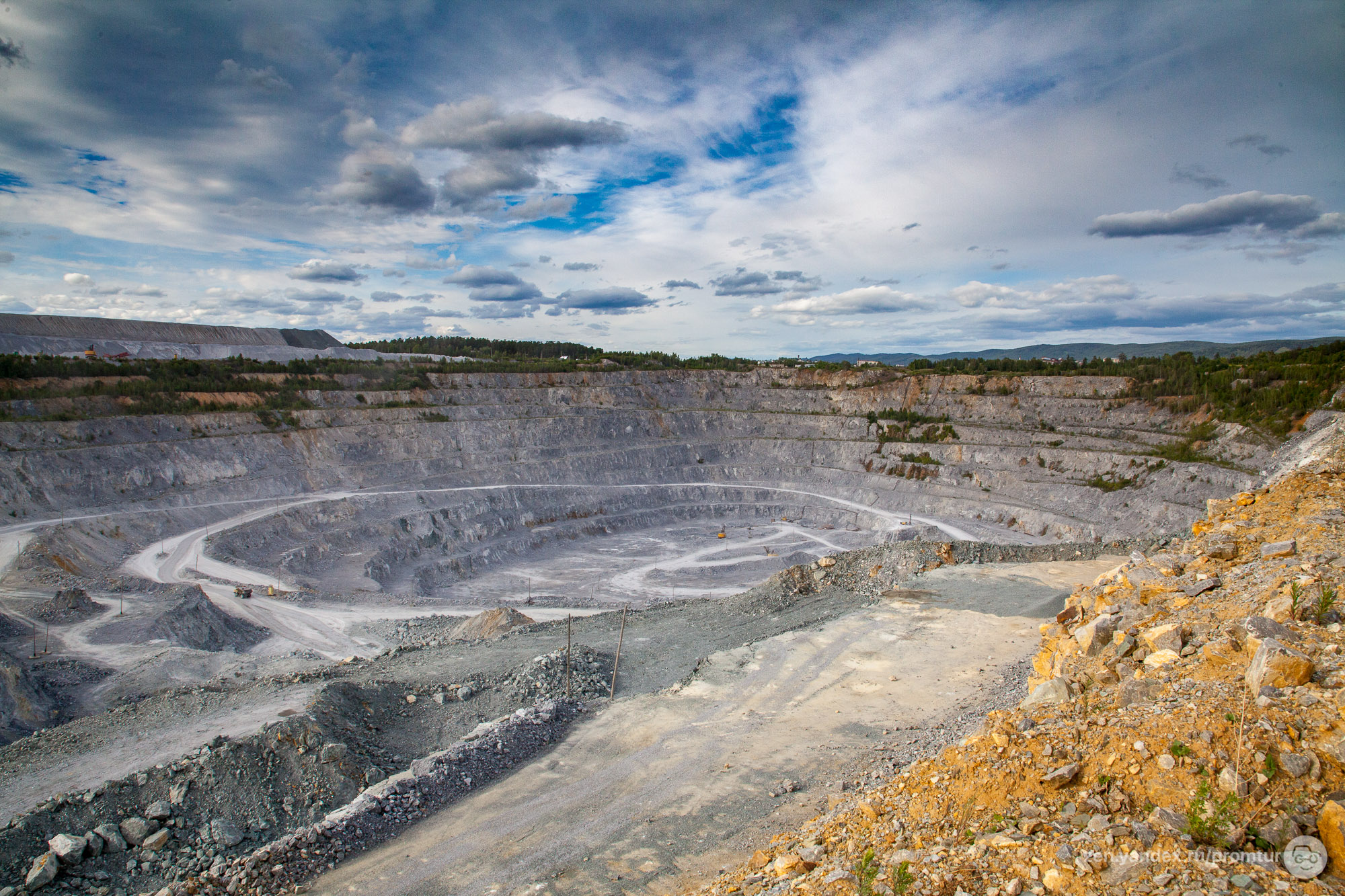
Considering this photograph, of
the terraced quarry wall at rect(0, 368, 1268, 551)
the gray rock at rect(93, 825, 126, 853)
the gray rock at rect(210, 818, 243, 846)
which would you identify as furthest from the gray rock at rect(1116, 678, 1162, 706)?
the terraced quarry wall at rect(0, 368, 1268, 551)

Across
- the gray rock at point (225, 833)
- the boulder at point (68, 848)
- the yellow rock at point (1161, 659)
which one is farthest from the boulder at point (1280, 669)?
the boulder at point (68, 848)

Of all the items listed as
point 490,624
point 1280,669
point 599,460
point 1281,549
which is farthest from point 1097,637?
point 599,460

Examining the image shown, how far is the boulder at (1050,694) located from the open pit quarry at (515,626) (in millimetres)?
168

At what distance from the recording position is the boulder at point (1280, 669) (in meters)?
6.34

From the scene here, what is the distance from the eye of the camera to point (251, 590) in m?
30.6

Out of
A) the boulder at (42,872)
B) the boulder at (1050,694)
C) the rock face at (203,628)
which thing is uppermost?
the boulder at (1050,694)

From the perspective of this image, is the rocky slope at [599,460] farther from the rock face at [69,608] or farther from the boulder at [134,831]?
the boulder at [134,831]

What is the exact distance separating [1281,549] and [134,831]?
18.8 metres

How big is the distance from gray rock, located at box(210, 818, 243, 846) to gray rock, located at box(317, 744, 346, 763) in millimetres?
1594

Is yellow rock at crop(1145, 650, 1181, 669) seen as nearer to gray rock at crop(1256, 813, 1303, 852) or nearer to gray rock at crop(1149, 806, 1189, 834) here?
gray rock at crop(1149, 806, 1189, 834)

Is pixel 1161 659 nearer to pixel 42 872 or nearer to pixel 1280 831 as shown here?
pixel 1280 831

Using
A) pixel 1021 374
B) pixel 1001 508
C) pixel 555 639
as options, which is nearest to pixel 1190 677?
pixel 555 639

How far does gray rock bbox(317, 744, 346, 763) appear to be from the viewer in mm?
11547

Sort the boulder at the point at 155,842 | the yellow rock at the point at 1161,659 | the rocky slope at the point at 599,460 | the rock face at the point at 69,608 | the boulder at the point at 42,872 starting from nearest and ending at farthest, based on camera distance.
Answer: the yellow rock at the point at 1161,659, the boulder at the point at 42,872, the boulder at the point at 155,842, the rock face at the point at 69,608, the rocky slope at the point at 599,460
